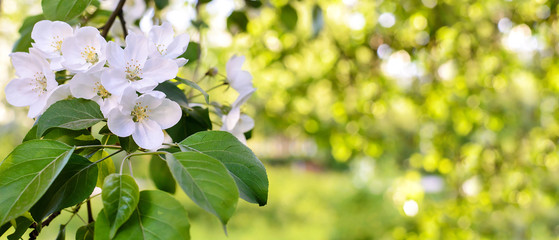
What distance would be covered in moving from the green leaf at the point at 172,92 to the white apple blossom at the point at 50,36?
0.36 feet

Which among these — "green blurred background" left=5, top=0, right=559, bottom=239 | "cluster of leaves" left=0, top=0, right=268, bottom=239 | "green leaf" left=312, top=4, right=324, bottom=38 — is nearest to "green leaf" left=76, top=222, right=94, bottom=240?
"cluster of leaves" left=0, top=0, right=268, bottom=239

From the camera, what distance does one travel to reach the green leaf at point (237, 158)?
1.34ft

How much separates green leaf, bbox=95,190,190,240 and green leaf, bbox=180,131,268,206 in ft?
0.20

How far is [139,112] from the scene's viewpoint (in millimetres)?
421

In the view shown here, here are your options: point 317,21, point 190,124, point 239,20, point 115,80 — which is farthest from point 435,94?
point 115,80

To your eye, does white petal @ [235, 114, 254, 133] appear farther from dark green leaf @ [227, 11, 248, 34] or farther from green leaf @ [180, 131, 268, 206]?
dark green leaf @ [227, 11, 248, 34]

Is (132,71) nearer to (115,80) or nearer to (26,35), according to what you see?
(115,80)

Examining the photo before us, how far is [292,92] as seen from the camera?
2.40m

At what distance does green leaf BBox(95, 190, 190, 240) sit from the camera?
345 millimetres

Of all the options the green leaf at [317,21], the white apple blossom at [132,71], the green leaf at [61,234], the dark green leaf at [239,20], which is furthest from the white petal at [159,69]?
the green leaf at [317,21]

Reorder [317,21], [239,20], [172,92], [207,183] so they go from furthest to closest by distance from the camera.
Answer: [317,21], [239,20], [172,92], [207,183]

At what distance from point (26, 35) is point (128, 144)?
339 mm

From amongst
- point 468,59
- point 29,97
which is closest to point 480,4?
point 468,59

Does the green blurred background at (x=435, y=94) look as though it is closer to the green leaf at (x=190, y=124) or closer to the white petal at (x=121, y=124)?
the green leaf at (x=190, y=124)
